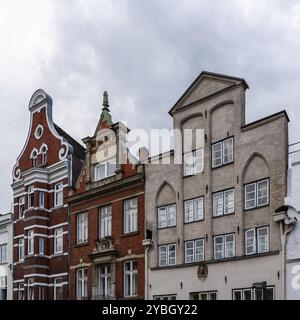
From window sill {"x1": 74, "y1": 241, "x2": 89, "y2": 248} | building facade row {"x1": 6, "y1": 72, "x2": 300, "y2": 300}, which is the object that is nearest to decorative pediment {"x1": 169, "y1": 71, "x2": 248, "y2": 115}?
building facade row {"x1": 6, "y1": 72, "x2": 300, "y2": 300}

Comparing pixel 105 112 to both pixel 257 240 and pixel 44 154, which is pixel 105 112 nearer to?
pixel 44 154

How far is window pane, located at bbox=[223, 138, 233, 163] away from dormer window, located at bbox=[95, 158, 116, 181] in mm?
7879

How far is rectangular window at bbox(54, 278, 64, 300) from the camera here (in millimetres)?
35156

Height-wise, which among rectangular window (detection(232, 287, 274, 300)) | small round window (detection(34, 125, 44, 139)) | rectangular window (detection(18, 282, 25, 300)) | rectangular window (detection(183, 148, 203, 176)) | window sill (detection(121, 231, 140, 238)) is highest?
small round window (detection(34, 125, 44, 139))

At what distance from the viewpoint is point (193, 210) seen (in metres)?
29.0

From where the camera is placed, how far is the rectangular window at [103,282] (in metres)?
32.5

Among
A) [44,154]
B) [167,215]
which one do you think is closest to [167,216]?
[167,215]

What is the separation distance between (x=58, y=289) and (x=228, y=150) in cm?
1414

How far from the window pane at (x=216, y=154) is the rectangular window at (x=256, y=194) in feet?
6.85

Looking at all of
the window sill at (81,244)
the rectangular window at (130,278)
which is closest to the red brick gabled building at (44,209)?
the window sill at (81,244)

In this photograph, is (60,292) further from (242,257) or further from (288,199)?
(288,199)

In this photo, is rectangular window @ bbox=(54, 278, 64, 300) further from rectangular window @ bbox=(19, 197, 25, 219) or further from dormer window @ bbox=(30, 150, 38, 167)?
dormer window @ bbox=(30, 150, 38, 167)

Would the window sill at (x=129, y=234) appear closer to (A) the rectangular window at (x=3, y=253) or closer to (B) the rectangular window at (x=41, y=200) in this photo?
(B) the rectangular window at (x=41, y=200)

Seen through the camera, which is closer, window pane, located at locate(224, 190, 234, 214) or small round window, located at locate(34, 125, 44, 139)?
window pane, located at locate(224, 190, 234, 214)
